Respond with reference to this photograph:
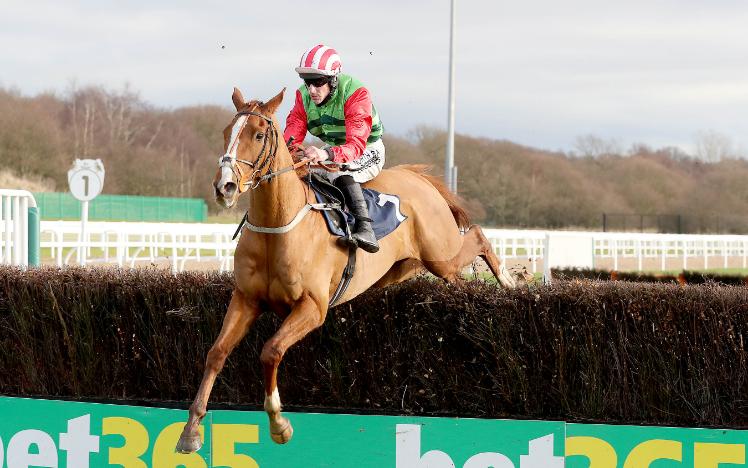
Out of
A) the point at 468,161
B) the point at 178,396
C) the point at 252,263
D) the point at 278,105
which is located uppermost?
the point at 468,161

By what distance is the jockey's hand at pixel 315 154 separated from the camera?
5.34 m

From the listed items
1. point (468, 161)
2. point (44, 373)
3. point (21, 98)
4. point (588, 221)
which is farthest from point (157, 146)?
point (44, 373)

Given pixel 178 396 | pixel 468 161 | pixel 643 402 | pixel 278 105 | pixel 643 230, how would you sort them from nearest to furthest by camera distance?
pixel 278 105 → pixel 643 402 → pixel 178 396 → pixel 468 161 → pixel 643 230

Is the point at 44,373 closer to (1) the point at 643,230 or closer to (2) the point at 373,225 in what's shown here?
(2) the point at 373,225

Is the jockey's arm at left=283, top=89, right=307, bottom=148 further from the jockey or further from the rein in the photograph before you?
the rein

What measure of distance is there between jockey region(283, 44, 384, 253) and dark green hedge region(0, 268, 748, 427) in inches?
22.6

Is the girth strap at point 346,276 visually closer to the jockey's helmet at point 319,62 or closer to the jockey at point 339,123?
the jockey at point 339,123

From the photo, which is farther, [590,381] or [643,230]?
[643,230]

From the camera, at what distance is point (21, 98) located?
148 feet

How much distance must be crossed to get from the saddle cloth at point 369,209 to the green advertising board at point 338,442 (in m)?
0.99

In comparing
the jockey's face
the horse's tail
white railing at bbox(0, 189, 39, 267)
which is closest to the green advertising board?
the jockey's face

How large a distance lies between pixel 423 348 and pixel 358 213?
33.5 inches

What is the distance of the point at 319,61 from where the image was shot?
18.0 ft

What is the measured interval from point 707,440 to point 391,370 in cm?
174
